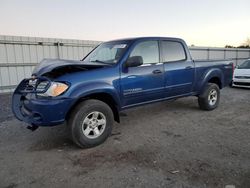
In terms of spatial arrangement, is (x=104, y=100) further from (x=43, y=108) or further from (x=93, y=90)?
(x=43, y=108)

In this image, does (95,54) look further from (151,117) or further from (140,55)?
(151,117)

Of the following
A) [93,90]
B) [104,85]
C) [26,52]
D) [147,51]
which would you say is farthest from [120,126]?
[26,52]

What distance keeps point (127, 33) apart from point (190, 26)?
478cm

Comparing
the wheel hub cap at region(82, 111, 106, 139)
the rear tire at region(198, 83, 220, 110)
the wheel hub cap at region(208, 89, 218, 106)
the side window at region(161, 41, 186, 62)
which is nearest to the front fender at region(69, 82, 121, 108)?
the wheel hub cap at region(82, 111, 106, 139)

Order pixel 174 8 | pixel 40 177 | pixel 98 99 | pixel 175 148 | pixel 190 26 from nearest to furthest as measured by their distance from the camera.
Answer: pixel 40 177 < pixel 175 148 < pixel 98 99 < pixel 174 8 < pixel 190 26

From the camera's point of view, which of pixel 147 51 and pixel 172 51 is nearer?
pixel 147 51

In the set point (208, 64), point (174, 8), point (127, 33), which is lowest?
point (208, 64)

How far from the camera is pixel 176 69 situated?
524 cm

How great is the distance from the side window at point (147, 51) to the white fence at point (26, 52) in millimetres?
7163

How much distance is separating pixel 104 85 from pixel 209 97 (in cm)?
355

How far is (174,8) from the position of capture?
37.7 feet

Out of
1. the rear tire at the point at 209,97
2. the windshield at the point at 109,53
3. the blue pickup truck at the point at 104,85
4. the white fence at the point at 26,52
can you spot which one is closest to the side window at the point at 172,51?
the blue pickup truck at the point at 104,85

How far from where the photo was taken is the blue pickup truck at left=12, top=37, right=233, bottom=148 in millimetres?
3537

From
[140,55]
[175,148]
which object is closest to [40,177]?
[175,148]
